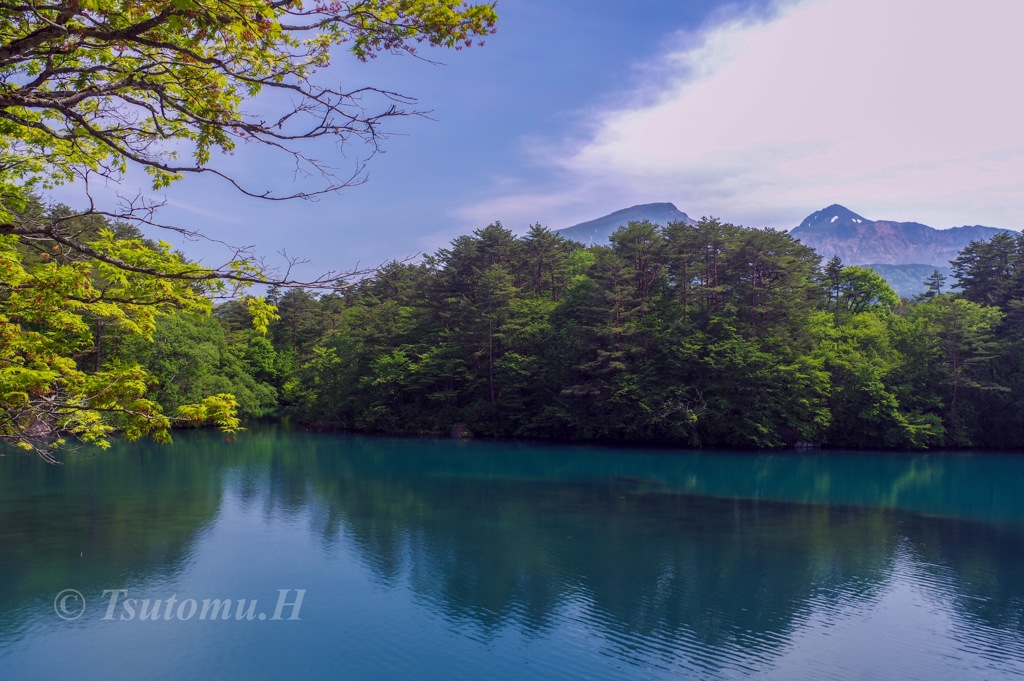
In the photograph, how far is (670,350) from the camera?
30.4 m

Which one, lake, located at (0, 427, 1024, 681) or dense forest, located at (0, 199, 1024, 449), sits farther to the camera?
dense forest, located at (0, 199, 1024, 449)

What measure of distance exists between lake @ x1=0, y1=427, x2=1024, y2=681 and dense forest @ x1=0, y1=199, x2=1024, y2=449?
8.62 m

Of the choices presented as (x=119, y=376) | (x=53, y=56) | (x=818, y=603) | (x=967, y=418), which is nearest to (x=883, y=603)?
(x=818, y=603)

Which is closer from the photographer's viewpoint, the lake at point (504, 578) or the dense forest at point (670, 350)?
the lake at point (504, 578)

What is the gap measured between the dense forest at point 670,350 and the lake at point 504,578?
339 inches

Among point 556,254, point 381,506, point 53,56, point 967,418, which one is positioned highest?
point 556,254

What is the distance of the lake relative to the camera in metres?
8.36

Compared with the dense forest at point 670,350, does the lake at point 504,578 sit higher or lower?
A: lower

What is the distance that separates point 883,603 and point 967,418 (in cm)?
2486

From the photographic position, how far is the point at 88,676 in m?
7.77

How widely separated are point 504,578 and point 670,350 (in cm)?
2060

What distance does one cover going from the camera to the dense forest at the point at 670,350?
29.5 m

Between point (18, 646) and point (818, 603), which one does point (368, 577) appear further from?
point (818, 603)

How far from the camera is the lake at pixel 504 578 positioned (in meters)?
8.36
